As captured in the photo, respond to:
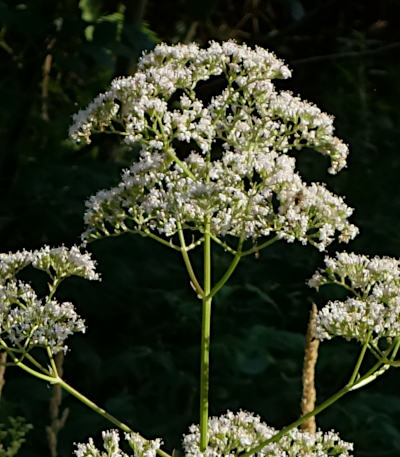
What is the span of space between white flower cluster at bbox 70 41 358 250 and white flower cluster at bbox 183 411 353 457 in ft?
1.70

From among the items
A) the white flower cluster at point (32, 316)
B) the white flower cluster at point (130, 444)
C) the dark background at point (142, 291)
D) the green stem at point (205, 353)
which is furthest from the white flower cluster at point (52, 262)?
the dark background at point (142, 291)

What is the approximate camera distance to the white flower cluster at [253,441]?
241 cm

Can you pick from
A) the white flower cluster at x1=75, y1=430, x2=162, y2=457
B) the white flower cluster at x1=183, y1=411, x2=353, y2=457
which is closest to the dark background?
the white flower cluster at x1=183, y1=411, x2=353, y2=457

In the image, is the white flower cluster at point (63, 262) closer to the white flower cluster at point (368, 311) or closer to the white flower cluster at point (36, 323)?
the white flower cluster at point (36, 323)

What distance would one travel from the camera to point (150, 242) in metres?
5.06

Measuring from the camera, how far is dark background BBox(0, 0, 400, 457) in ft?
14.7

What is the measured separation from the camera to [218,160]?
252 cm

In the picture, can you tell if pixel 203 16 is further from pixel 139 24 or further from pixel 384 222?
pixel 384 222

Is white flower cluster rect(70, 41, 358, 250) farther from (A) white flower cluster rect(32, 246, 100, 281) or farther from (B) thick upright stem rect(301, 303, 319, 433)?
(B) thick upright stem rect(301, 303, 319, 433)

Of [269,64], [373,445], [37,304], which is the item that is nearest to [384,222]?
[373,445]

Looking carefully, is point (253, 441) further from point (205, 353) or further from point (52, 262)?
point (52, 262)

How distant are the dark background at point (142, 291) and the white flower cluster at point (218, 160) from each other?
1.78 meters

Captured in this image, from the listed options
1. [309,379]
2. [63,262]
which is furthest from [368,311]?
[63,262]

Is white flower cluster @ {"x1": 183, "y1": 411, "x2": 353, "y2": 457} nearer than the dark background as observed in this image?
Yes
